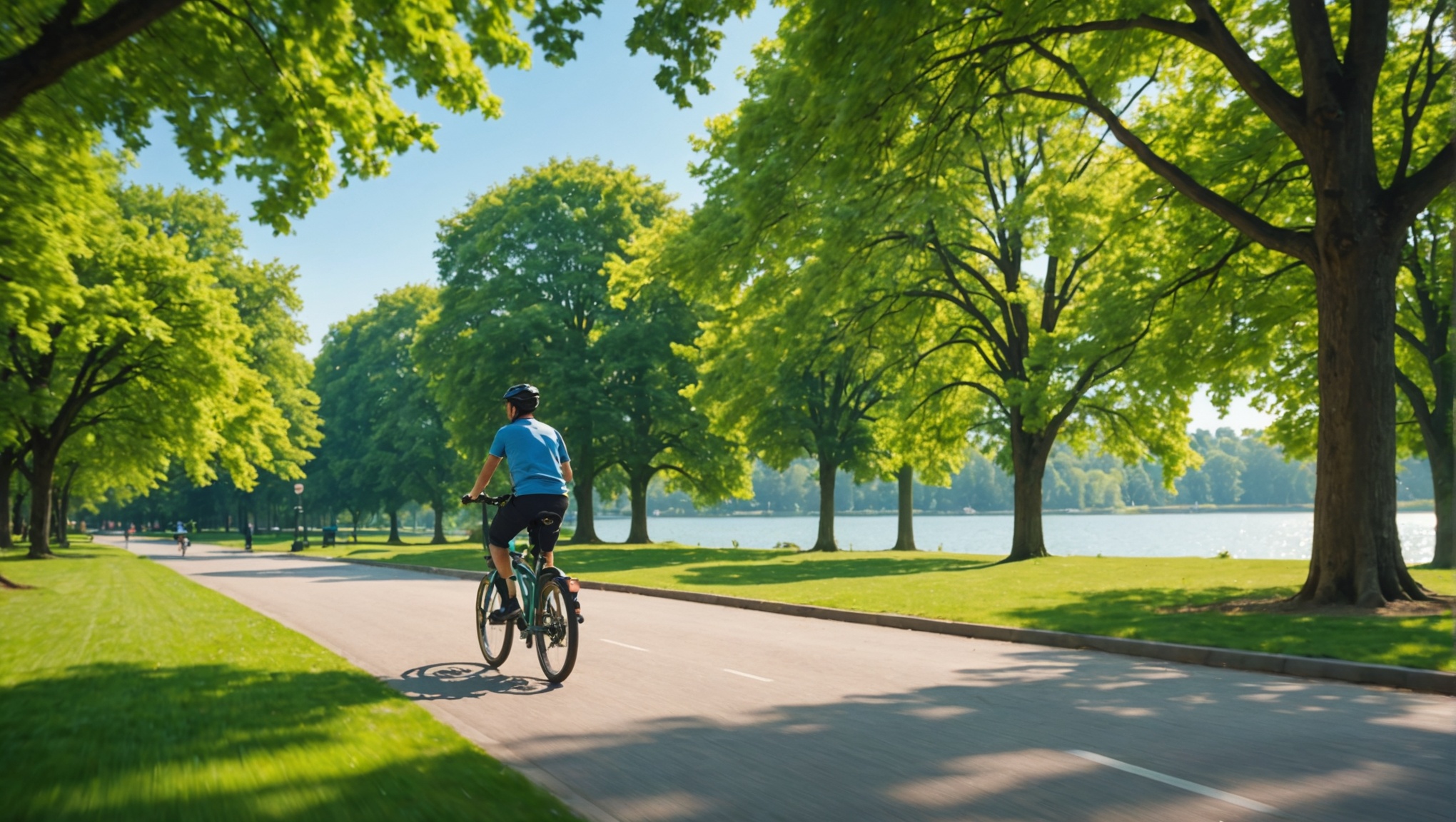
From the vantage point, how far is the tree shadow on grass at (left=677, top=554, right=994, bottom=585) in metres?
20.5

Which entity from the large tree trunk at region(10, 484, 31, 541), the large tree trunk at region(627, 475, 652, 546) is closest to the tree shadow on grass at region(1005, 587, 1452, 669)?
the large tree trunk at region(627, 475, 652, 546)

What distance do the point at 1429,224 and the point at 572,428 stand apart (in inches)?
1049

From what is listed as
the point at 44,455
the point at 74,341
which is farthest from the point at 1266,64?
A: the point at 44,455

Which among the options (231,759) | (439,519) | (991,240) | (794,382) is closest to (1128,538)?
(439,519)

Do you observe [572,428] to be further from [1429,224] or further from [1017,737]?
[1017,737]

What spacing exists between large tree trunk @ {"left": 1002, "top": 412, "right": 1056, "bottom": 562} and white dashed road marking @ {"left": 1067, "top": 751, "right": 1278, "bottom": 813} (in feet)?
75.1

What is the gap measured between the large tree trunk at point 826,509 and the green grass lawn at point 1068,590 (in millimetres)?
4209

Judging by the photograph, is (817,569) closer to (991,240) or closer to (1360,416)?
(991,240)

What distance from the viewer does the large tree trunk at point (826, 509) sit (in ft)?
121

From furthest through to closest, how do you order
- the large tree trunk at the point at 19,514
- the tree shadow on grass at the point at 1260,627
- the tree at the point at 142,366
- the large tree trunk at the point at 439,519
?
the large tree trunk at the point at 439,519 < the large tree trunk at the point at 19,514 < the tree at the point at 142,366 < the tree shadow on grass at the point at 1260,627

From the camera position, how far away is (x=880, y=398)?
121 feet

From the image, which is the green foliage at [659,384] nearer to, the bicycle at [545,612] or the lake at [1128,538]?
the lake at [1128,538]

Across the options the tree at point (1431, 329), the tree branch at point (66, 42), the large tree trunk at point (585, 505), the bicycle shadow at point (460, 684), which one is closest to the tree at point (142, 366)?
the large tree trunk at point (585, 505)

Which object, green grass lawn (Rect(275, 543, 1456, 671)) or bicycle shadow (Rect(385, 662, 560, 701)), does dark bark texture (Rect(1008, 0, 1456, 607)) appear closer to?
green grass lawn (Rect(275, 543, 1456, 671))
